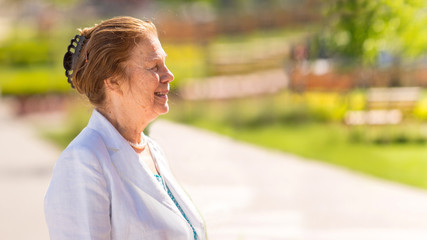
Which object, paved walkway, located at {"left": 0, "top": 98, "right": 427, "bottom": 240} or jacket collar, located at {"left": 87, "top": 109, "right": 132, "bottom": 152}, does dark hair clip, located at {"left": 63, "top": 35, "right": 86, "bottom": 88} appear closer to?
jacket collar, located at {"left": 87, "top": 109, "right": 132, "bottom": 152}

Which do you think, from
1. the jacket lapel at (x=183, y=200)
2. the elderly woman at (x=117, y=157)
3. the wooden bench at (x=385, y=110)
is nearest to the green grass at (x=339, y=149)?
the wooden bench at (x=385, y=110)

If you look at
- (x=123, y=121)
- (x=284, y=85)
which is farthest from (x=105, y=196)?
(x=284, y=85)

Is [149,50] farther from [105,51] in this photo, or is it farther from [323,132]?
[323,132]

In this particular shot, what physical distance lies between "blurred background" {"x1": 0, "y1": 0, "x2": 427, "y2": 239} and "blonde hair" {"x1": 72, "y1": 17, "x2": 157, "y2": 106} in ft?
0.67

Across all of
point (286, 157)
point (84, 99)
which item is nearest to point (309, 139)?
point (286, 157)

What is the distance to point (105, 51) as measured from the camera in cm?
218

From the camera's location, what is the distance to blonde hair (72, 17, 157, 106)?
2180 millimetres

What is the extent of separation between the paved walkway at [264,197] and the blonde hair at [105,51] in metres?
1.70

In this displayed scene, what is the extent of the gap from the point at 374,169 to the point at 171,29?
22.3 metres

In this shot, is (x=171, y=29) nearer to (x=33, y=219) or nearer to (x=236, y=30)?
(x=236, y=30)

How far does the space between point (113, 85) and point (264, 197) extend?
5961 mm

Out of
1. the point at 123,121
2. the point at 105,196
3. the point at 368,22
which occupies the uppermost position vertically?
the point at 368,22

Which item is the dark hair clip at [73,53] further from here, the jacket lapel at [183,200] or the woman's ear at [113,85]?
the jacket lapel at [183,200]

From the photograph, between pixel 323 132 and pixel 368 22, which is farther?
pixel 323 132
